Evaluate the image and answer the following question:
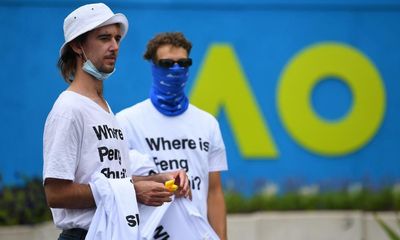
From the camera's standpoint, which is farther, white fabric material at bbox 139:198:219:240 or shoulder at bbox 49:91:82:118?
white fabric material at bbox 139:198:219:240

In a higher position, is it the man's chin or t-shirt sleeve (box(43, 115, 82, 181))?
the man's chin

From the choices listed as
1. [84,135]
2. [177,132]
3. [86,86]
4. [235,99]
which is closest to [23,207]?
[235,99]

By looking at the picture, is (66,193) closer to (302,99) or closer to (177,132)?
(177,132)

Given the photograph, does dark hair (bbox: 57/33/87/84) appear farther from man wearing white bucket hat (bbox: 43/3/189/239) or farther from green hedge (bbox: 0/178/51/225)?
green hedge (bbox: 0/178/51/225)

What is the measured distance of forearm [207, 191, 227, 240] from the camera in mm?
5577

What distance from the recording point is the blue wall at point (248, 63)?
10.2 m

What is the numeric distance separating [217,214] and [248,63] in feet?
16.4

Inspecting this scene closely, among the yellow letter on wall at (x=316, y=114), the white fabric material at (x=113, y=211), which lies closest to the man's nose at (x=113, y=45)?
the white fabric material at (x=113, y=211)

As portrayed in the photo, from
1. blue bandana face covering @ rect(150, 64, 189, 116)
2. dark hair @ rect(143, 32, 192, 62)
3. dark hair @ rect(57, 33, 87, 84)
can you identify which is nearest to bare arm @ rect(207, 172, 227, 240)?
blue bandana face covering @ rect(150, 64, 189, 116)

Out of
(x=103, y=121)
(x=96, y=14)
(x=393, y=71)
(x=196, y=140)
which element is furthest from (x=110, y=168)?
(x=393, y=71)

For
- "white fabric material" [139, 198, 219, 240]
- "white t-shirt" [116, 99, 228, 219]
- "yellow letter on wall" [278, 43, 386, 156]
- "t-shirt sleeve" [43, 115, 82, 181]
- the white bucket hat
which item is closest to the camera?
"t-shirt sleeve" [43, 115, 82, 181]

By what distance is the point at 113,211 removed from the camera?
4.08m

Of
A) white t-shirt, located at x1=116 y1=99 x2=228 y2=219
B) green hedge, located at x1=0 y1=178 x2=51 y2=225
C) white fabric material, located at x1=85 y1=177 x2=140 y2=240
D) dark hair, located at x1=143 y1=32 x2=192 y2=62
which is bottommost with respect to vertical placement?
green hedge, located at x1=0 y1=178 x2=51 y2=225

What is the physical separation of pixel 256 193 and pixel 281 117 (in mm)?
861
